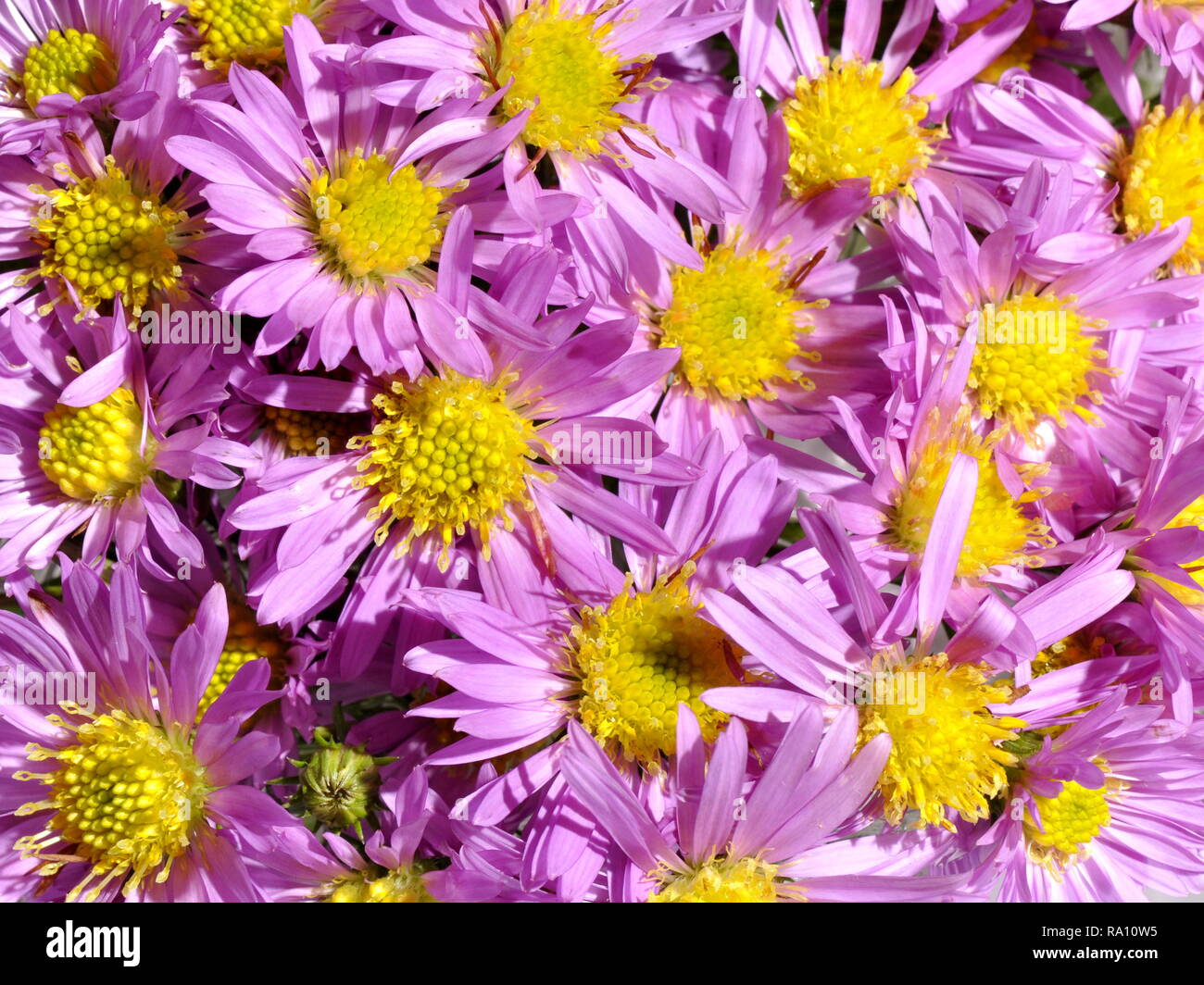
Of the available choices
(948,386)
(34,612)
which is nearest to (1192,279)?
(948,386)

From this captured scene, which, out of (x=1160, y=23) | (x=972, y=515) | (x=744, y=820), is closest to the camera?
(x=744, y=820)

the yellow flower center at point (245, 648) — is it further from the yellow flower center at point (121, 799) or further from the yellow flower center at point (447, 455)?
the yellow flower center at point (447, 455)

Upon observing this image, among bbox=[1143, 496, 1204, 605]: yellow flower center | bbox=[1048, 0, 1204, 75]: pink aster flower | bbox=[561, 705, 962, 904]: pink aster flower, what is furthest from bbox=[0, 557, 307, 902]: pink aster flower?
bbox=[1048, 0, 1204, 75]: pink aster flower
